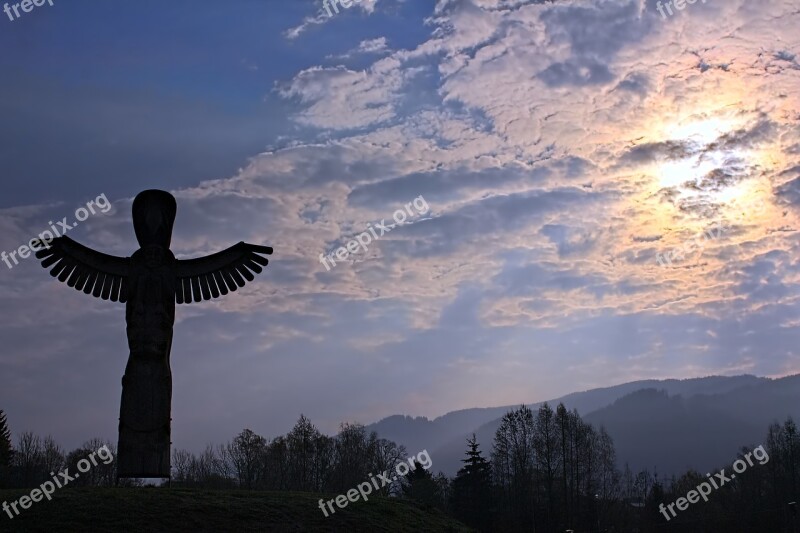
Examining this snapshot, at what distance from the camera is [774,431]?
3625 inches

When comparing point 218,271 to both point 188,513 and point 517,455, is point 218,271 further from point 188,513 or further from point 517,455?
point 517,455

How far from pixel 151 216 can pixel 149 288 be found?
1821mm

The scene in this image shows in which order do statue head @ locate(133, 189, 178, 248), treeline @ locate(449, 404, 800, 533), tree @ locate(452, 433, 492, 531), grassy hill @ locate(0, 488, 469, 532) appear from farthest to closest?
treeline @ locate(449, 404, 800, 533) < tree @ locate(452, 433, 492, 531) < grassy hill @ locate(0, 488, 469, 532) < statue head @ locate(133, 189, 178, 248)

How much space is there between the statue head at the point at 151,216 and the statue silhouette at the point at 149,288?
0.08 ft

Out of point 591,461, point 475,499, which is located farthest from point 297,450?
point 591,461

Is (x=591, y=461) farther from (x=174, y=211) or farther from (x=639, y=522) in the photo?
(x=174, y=211)

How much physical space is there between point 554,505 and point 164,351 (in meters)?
53.9

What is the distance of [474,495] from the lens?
59594 millimetres

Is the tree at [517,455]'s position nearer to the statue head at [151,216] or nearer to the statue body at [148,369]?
the statue body at [148,369]

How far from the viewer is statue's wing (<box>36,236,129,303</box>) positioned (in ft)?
64.5

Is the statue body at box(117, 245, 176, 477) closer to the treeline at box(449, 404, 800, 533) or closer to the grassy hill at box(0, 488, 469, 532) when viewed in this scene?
the grassy hill at box(0, 488, 469, 532)

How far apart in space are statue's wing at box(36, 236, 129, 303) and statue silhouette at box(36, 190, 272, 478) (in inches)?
0.9

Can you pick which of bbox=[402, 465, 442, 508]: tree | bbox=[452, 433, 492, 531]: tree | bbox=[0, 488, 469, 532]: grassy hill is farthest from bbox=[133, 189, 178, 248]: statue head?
bbox=[452, 433, 492, 531]: tree

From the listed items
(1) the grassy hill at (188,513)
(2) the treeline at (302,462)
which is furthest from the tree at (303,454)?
(1) the grassy hill at (188,513)
